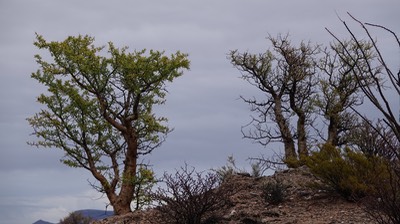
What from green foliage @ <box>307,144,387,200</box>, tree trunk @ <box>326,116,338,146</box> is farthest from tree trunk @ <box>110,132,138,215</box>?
tree trunk @ <box>326,116,338,146</box>

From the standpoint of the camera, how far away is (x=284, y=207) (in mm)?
12883

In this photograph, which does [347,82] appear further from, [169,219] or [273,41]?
[169,219]

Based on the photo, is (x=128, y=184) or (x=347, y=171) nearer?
(x=347, y=171)

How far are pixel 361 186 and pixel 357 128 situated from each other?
11.6 metres

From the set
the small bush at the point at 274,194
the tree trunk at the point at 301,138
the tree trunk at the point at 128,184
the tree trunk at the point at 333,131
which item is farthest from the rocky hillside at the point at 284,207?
the tree trunk at the point at 333,131

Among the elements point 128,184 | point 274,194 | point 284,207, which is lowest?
point 284,207

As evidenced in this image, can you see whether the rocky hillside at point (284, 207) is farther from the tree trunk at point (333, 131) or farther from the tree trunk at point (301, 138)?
the tree trunk at point (333, 131)

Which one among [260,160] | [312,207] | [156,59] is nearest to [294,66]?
[260,160]

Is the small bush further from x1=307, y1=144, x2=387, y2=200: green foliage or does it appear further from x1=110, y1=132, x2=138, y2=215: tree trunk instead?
x1=110, y1=132, x2=138, y2=215: tree trunk

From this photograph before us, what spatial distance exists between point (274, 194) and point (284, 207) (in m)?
0.55

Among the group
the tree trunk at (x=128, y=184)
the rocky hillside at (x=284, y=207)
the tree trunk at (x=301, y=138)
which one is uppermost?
the tree trunk at (x=301, y=138)

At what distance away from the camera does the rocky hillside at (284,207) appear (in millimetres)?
11602

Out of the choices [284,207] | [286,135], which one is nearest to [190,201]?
[284,207]

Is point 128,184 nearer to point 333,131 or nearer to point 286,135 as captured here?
point 286,135
